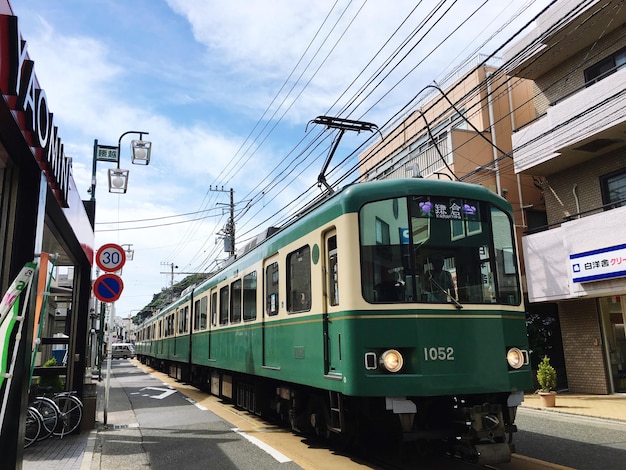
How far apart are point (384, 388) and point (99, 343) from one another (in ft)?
66.9

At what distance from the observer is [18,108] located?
3887mm

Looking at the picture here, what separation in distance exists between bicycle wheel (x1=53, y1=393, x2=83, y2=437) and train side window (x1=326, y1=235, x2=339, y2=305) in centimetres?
488

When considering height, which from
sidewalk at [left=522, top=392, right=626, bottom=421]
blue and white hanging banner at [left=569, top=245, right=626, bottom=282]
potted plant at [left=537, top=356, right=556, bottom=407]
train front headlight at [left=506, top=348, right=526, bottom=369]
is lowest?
sidewalk at [left=522, top=392, right=626, bottom=421]

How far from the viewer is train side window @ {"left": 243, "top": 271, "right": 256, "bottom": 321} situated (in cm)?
878

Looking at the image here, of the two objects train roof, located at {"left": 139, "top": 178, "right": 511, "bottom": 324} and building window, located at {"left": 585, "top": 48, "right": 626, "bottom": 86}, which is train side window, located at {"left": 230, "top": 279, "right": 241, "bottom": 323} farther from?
building window, located at {"left": 585, "top": 48, "right": 626, "bottom": 86}

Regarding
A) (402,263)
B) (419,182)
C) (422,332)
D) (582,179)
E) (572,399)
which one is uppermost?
(582,179)

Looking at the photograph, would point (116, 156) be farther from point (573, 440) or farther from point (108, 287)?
point (573, 440)

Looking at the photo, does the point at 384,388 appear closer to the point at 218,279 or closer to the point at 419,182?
the point at 419,182

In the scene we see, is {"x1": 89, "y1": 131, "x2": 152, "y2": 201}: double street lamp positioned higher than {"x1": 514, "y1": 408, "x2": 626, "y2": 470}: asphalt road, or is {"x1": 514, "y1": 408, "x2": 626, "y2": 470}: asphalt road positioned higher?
{"x1": 89, "y1": 131, "x2": 152, "y2": 201}: double street lamp

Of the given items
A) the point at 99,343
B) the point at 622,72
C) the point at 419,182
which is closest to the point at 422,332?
the point at 419,182

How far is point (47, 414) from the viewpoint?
7836 millimetres

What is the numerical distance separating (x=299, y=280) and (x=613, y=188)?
31.3ft

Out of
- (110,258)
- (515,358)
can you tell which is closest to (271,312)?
(110,258)

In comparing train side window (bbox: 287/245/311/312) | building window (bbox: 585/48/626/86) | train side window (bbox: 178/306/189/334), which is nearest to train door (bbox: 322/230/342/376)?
train side window (bbox: 287/245/311/312)
